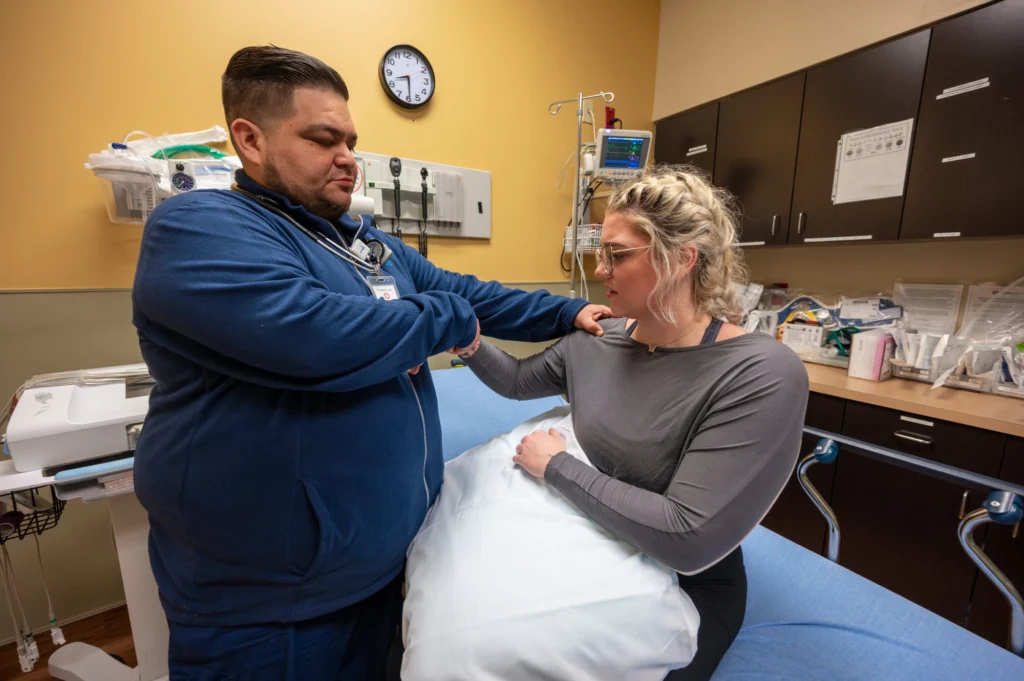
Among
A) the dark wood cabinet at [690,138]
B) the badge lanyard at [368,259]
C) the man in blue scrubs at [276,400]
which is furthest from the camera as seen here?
the dark wood cabinet at [690,138]

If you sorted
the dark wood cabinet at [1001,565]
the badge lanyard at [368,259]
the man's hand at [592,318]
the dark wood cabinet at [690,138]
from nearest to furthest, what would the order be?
the badge lanyard at [368,259], the man's hand at [592,318], the dark wood cabinet at [1001,565], the dark wood cabinet at [690,138]

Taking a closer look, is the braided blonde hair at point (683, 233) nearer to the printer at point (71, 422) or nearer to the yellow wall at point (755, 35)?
the printer at point (71, 422)

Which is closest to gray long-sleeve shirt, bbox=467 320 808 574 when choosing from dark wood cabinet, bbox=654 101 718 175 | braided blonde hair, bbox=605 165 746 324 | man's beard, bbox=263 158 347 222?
braided blonde hair, bbox=605 165 746 324

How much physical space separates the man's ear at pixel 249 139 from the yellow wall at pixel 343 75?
124 cm

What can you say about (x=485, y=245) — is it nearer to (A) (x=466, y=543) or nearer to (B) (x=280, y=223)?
(B) (x=280, y=223)

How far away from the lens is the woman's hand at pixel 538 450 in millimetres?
868

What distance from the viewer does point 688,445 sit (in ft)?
2.62

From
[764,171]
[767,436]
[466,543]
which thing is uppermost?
[764,171]

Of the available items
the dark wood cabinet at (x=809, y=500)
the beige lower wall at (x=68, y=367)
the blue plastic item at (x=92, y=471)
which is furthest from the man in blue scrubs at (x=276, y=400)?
the dark wood cabinet at (x=809, y=500)

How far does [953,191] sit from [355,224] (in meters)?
2.28

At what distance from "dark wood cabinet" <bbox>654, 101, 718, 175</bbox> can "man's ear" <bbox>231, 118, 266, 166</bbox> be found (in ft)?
7.61

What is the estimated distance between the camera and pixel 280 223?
2.42 ft

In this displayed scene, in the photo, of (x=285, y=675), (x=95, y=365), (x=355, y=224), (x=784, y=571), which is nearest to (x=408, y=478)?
(x=285, y=675)

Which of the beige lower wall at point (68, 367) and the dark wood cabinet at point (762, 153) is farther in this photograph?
the dark wood cabinet at point (762, 153)
